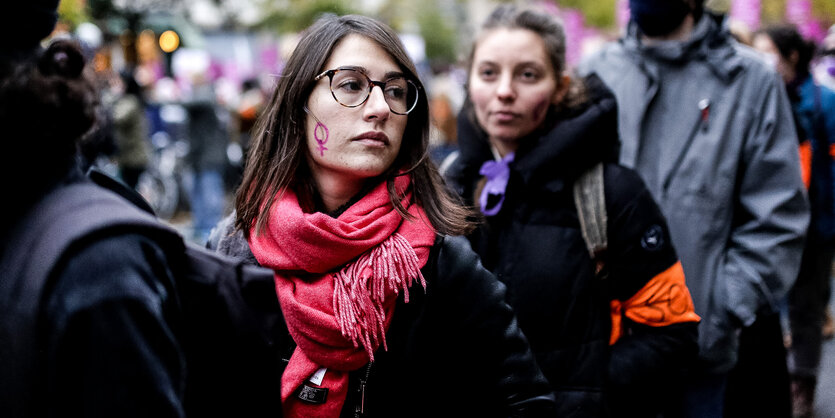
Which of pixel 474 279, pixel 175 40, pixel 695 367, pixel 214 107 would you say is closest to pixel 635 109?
pixel 695 367

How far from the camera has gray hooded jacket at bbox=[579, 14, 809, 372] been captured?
2.85m

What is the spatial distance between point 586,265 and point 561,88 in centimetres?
65

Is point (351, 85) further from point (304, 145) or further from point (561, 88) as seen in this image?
point (561, 88)

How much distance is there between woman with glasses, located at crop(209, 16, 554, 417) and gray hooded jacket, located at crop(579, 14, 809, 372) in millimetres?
1216

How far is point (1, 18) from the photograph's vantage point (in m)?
1.21

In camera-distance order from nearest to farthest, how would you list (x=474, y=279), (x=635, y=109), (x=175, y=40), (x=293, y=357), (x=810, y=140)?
(x=293, y=357)
(x=474, y=279)
(x=635, y=109)
(x=810, y=140)
(x=175, y=40)

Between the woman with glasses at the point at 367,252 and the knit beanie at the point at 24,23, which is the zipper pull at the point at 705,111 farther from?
the knit beanie at the point at 24,23

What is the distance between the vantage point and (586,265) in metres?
2.35

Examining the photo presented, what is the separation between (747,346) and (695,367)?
25.7 inches

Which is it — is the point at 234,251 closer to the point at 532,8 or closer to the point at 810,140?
the point at 532,8

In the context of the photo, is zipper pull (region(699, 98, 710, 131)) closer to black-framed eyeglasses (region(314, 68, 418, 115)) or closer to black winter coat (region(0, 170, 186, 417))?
Answer: black-framed eyeglasses (region(314, 68, 418, 115))

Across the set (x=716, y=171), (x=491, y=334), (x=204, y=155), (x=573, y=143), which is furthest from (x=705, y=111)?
(x=204, y=155)

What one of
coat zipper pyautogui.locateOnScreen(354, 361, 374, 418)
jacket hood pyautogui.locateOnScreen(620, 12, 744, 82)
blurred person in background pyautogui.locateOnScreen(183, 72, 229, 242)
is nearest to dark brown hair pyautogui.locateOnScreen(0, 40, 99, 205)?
coat zipper pyautogui.locateOnScreen(354, 361, 374, 418)

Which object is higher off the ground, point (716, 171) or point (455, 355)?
point (716, 171)
